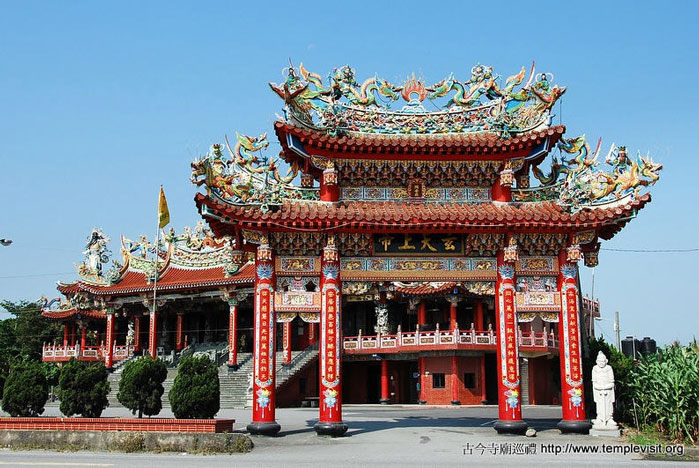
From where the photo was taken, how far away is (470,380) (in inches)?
1567

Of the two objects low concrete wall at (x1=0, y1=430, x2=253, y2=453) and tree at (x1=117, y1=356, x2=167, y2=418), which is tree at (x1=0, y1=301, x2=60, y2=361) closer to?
tree at (x1=117, y1=356, x2=167, y2=418)

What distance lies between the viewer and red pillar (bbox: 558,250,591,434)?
1834 centimetres

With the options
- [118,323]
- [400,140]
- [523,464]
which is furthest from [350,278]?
[118,323]

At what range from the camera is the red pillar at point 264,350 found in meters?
18.1

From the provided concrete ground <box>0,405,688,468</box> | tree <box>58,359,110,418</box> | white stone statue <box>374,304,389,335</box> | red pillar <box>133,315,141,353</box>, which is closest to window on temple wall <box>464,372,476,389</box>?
white stone statue <box>374,304,389,335</box>

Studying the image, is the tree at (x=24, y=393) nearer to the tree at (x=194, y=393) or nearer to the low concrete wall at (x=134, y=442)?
the low concrete wall at (x=134, y=442)

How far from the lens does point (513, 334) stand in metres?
18.7

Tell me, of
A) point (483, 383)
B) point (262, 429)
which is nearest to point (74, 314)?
point (483, 383)

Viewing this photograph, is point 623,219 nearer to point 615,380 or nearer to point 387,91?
point 615,380

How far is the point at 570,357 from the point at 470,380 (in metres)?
21.8

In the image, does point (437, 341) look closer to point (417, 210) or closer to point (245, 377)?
point (245, 377)

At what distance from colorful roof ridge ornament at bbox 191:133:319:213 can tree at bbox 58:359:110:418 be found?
289 inches

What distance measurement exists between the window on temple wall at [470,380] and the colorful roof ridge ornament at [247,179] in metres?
23.2

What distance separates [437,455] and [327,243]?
6.30 m
